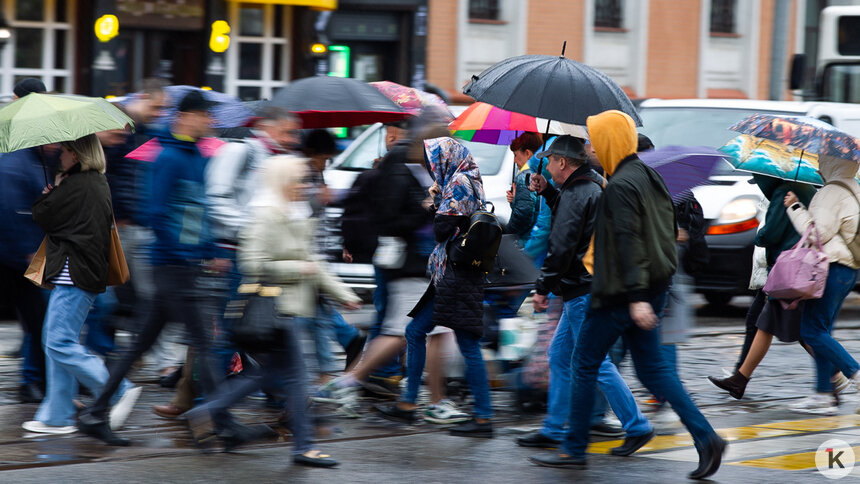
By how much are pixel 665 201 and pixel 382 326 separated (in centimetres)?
218

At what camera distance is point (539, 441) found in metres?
6.98

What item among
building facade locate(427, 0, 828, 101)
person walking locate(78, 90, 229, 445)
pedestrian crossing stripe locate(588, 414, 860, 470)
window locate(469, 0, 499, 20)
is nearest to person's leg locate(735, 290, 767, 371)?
pedestrian crossing stripe locate(588, 414, 860, 470)

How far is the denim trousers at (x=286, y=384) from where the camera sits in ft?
20.8

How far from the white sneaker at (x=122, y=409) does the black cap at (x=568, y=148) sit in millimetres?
2596

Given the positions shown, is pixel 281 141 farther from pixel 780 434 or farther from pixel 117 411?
pixel 780 434

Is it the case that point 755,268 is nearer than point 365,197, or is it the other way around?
point 365,197

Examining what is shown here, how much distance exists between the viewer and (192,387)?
757cm

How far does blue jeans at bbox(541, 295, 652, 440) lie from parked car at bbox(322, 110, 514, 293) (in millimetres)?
4348

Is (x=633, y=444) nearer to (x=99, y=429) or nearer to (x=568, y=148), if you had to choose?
(x=568, y=148)

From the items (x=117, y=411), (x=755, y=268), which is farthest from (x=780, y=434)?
(x=117, y=411)

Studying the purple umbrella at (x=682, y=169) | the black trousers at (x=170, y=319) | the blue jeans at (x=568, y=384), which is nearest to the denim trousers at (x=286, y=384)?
the black trousers at (x=170, y=319)

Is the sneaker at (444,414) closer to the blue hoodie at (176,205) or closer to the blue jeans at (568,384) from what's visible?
the blue jeans at (568,384)

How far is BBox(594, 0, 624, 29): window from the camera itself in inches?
1054

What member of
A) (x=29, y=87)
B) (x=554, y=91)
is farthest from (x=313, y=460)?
(x=29, y=87)
